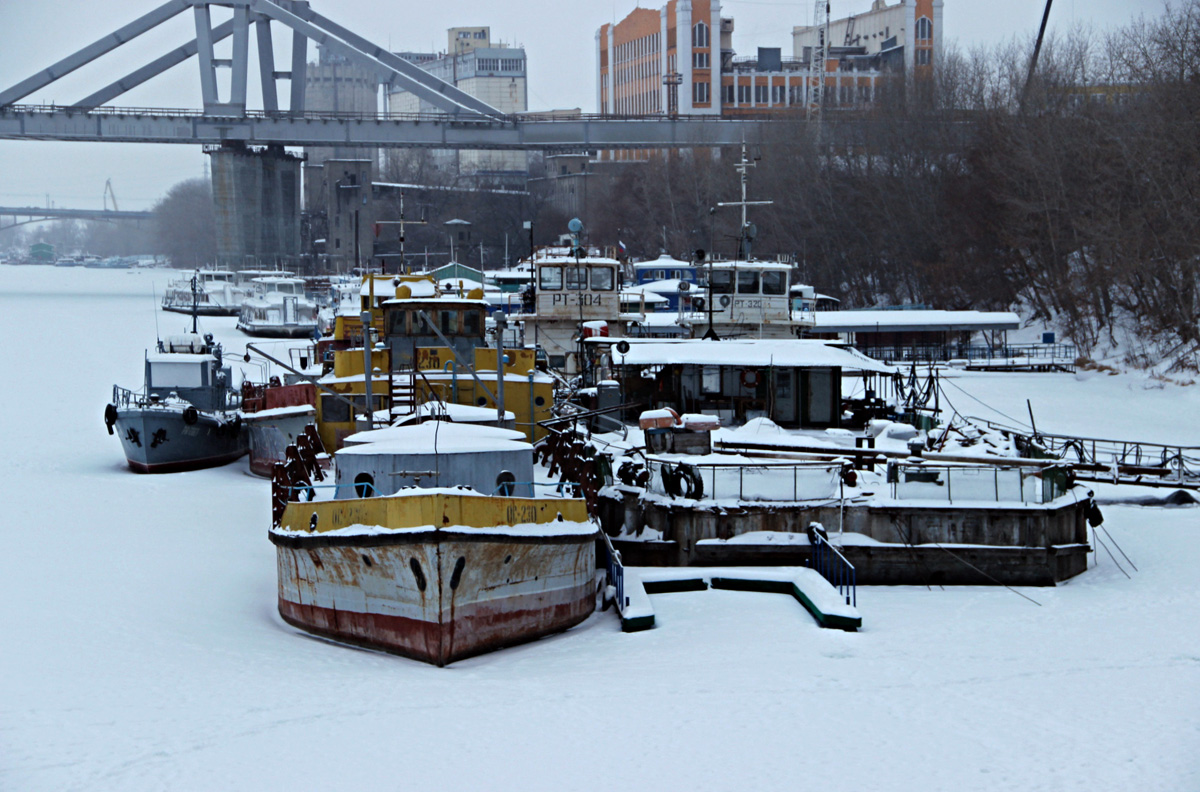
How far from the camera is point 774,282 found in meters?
31.8

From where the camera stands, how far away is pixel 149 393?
106ft

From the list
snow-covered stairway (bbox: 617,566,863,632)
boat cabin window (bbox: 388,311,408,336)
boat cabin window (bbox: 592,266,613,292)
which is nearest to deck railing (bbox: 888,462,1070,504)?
snow-covered stairway (bbox: 617,566,863,632)

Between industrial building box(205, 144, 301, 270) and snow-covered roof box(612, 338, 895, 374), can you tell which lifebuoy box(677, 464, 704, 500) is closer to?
snow-covered roof box(612, 338, 895, 374)

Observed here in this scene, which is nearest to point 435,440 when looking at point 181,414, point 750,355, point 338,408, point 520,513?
point 520,513

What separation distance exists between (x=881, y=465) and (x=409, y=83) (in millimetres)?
99987

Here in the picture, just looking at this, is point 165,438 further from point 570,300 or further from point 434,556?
point 434,556

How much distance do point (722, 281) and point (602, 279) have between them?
433cm

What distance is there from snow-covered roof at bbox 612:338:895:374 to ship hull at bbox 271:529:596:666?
8.54 metres

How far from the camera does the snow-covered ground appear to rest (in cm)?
1252

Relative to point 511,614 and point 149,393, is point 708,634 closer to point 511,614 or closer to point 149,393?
point 511,614

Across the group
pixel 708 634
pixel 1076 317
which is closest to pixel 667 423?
pixel 708 634

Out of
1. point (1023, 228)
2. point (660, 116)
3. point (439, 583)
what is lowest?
point (439, 583)

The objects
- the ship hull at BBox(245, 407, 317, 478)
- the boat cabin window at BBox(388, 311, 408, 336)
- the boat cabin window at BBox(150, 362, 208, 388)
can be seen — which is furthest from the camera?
the boat cabin window at BBox(150, 362, 208, 388)

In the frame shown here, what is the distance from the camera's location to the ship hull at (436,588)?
1544 cm
